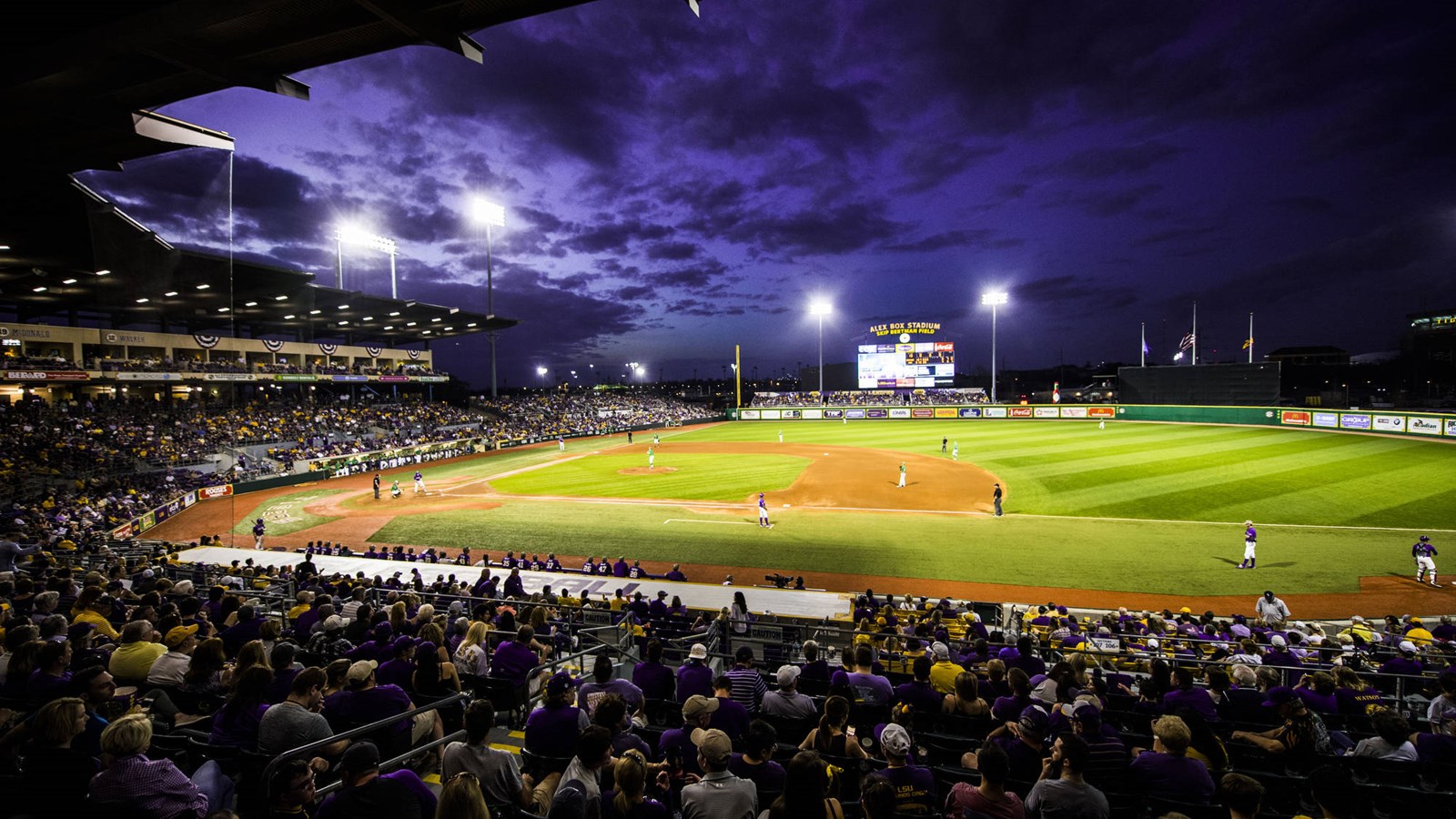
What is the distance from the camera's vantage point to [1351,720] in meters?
6.05

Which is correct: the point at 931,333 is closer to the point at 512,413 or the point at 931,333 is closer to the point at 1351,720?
the point at 512,413

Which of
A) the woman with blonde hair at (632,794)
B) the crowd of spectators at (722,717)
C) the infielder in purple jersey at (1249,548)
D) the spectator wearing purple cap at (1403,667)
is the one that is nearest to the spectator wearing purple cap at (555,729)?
the crowd of spectators at (722,717)

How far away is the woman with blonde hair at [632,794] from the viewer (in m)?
3.28

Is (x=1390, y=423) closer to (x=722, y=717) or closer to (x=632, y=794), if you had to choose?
(x=722, y=717)

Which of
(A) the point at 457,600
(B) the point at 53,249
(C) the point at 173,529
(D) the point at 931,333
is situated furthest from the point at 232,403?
(D) the point at 931,333

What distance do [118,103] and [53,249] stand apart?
11013 millimetres

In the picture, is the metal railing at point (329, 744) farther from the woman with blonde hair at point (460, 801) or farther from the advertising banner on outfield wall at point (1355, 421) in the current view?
the advertising banner on outfield wall at point (1355, 421)

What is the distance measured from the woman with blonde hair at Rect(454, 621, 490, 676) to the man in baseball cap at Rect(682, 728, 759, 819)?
4213 millimetres

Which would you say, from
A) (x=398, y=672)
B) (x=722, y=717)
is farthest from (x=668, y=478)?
(x=722, y=717)

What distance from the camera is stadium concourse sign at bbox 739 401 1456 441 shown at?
40.2 metres

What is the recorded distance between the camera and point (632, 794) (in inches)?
129

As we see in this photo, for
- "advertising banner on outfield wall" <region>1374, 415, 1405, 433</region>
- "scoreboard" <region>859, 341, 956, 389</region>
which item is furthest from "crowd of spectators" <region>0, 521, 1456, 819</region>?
"scoreboard" <region>859, 341, 956, 389</region>

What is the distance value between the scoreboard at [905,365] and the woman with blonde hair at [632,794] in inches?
2948

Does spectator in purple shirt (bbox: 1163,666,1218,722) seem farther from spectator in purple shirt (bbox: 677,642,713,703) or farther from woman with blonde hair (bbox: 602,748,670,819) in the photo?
woman with blonde hair (bbox: 602,748,670,819)
